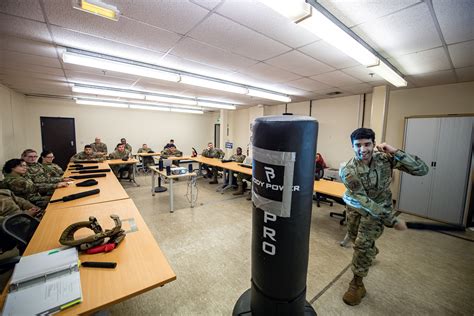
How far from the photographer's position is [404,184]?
4051 millimetres

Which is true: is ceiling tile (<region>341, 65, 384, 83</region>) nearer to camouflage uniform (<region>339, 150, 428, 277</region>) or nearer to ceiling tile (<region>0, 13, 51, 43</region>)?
camouflage uniform (<region>339, 150, 428, 277</region>)

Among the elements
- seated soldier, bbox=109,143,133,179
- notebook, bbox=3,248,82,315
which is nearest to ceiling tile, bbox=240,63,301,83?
notebook, bbox=3,248,82,315

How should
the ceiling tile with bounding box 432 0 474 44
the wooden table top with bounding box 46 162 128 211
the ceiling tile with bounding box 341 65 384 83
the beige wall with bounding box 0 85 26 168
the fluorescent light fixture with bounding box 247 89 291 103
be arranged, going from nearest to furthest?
1. the ceiling tile with bounding box 432 0 474 44
2. the wooden table top with bounding box 46 162 128 211
3. the ceiling tile with bounding box 341 65 384 83
4. the beige wall with bounding box 0 85 26 168
5. the fluorescent light fixture with bounding box 247 89 291 103

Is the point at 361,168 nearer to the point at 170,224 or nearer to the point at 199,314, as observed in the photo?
the point at 199,314

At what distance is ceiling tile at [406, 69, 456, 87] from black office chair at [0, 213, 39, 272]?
213 inches

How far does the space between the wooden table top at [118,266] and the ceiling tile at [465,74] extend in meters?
4.65

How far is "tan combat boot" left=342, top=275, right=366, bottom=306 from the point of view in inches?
72.3

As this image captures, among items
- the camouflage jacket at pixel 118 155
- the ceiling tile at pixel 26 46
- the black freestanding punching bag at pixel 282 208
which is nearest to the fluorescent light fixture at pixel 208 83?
the ceiling tile at pixel 26 46

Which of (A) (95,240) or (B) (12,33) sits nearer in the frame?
(A) (95,240)

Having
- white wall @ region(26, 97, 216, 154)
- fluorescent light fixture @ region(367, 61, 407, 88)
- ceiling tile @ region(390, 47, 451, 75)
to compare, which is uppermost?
ceiling tile @ region(390, 47, 451, 75)

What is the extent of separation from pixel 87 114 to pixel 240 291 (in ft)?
28.0

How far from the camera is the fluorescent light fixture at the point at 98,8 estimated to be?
1585 mm

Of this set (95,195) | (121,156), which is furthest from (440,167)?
(121,156)

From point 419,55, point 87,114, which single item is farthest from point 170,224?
point 87,114
